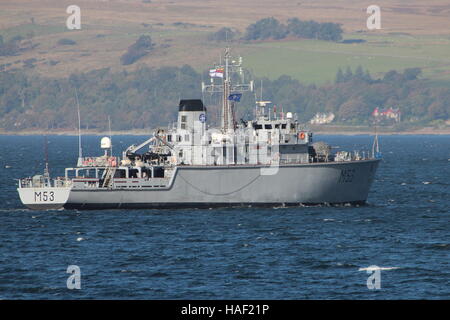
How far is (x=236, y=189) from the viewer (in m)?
70.1

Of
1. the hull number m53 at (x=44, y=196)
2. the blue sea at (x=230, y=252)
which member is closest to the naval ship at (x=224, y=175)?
the hull number m53 at (x=44, y=196)

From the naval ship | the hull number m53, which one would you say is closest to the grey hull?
the naval ship

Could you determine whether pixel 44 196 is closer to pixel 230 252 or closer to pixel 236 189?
pixel 236 189

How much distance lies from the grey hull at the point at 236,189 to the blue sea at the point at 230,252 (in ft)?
2.56

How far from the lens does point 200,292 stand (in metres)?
45.1

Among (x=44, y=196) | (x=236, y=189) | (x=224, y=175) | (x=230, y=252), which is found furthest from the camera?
(x=44, y=196)

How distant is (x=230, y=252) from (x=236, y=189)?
15.1 meters

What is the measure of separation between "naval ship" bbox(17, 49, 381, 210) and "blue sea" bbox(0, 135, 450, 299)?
3.15 ft

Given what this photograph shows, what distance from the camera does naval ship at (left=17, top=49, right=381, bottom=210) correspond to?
69625 mm

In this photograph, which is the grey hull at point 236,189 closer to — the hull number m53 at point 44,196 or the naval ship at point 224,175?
the naval ship at point 224,175

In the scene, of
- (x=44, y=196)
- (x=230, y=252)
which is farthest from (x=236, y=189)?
(x=230, y=252)

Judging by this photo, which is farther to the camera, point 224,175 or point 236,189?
point 236,189

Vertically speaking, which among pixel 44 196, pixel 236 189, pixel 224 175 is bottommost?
pixel 44 196

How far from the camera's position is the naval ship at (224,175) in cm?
6962
